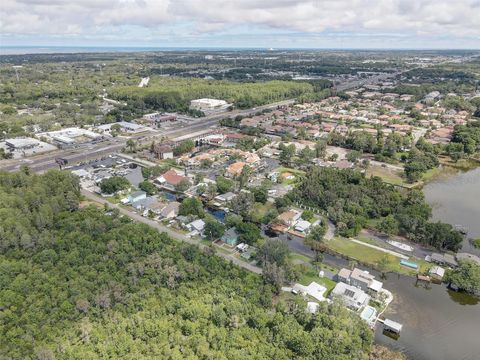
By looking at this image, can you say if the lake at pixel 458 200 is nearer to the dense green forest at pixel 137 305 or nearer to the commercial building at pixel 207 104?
the dense green forest at pixel 137 305

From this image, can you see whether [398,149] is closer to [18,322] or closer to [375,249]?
[375,249]

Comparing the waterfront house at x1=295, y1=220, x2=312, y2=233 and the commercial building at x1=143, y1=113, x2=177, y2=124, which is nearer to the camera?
the waterfront house at x1=295, y1=220, x2=312, y2=233

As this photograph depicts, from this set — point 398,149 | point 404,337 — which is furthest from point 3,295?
point 398,149

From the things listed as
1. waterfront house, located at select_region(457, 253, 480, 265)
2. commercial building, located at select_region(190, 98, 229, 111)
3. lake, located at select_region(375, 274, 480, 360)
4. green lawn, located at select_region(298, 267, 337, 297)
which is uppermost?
commercial building, located at select_region(190, 98, 229, 111)

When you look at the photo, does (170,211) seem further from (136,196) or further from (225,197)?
(225,197)

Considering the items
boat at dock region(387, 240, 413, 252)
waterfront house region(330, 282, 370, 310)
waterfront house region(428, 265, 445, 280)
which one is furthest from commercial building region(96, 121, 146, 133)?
waterfront house region(428, 265, 445, 280)

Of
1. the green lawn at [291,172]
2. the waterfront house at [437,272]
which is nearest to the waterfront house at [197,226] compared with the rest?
the green lawn at [291,172]

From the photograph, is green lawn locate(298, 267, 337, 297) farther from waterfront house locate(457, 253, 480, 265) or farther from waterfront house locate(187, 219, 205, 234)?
waterfront house locate(457, 253, 480, 265)
